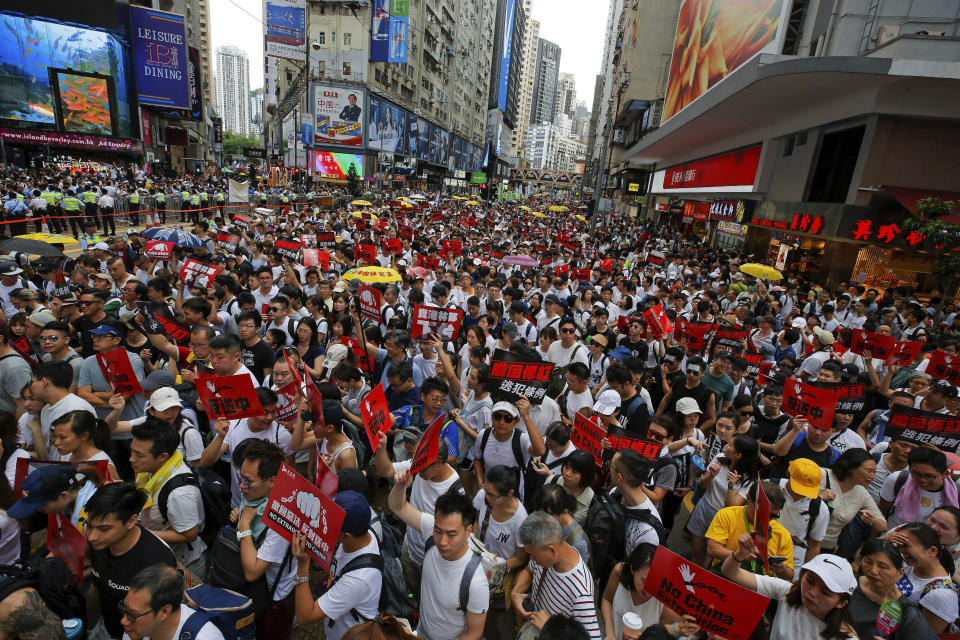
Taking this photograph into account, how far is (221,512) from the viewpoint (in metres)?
3.61

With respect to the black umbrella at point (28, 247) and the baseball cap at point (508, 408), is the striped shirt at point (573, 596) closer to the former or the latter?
the baseball cap at point (508, 408)

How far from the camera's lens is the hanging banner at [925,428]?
184 inches

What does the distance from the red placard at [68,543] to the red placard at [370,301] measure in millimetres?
4805

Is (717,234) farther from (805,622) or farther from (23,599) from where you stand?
(23,599)

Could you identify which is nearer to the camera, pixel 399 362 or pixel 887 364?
pixel 399 362

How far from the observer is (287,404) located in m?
4.41

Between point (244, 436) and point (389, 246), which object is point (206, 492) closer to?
point (244, 436)

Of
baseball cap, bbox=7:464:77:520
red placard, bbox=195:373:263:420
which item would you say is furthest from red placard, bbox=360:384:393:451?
baseball cap, bbox=7:464:77:520

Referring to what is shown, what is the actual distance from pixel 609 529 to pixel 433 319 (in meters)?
4.27

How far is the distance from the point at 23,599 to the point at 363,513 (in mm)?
1609

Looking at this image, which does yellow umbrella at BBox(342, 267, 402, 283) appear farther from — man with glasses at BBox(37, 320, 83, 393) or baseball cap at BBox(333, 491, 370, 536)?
baseball cap at BBox(333, 491, 370, 536)

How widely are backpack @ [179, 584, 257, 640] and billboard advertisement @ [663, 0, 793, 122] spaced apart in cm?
2113

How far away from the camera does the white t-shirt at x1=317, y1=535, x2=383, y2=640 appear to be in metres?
2.74

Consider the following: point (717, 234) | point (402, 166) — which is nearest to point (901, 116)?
point (717, 234)
